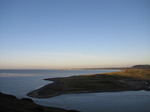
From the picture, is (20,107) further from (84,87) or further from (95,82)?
(95,82)

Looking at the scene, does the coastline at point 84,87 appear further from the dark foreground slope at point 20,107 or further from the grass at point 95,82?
the dark foreground slope at point 20,107

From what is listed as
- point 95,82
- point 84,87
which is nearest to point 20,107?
point 84,87

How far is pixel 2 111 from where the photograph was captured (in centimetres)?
1891

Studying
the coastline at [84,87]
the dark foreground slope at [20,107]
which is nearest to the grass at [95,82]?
the coastline at [84,87]

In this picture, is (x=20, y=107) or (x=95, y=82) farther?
(x=95, y=82)

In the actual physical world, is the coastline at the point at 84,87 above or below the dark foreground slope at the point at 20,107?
below

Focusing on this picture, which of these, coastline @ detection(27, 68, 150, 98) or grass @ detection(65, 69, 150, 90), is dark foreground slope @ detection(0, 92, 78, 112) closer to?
coastline @ detection(27, 68, 150, 98)

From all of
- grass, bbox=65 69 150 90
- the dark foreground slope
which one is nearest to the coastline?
grass, bbox=65 69 150 90

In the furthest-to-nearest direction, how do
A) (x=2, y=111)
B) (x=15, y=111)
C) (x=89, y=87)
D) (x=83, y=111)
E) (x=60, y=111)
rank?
1. (x=89, y=87)
2. (x=83, y=111)
3. (x=60, y=111)
4. (x=15, y=111)
5. (x=2, y=111)

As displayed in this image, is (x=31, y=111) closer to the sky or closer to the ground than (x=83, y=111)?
closer to the sky

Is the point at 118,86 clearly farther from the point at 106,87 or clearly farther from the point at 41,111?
the point at 41,111

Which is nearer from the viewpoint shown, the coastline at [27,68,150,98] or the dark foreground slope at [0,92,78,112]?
the dark foreground slope at [0,92,78,112]

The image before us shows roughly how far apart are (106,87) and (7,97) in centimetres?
4085

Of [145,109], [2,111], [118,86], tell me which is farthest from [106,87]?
[2,111]
